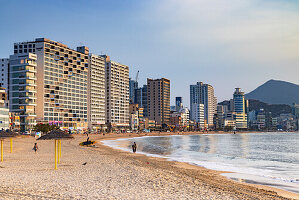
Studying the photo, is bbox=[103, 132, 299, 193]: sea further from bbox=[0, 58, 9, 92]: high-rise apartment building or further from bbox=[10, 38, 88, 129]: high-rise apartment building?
bbox=[0, 58, 9, 92]: high-rise apartment building

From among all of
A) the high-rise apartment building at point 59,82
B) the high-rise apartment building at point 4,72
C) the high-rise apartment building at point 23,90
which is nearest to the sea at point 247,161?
the high-rise apartment building at point 23,90

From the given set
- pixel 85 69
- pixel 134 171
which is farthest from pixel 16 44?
pixel 134 171

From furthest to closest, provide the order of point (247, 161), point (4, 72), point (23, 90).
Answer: point (4, 72)
point (23, 90)
point (247, 161)

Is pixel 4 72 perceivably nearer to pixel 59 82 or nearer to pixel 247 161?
pixel 59 82

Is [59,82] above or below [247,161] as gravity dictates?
above

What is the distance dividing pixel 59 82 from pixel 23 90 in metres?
28.7

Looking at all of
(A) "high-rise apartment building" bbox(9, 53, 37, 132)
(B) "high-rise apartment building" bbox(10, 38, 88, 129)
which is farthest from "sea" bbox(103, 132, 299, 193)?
(B) "high-rise apartment building" bbox(10, 38, 88, 129)

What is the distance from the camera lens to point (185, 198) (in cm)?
1616

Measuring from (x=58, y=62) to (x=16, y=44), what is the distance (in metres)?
25.5

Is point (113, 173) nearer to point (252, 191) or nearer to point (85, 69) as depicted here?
point (252, 191)

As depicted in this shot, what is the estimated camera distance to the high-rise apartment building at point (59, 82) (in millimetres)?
155250

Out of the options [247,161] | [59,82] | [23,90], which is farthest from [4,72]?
[247,161]

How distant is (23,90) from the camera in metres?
141

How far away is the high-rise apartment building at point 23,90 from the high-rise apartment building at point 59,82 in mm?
1657
